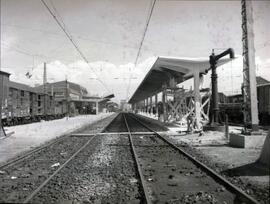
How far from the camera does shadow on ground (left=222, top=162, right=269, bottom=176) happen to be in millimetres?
7641

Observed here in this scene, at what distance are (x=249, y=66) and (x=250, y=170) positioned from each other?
19.4 ft

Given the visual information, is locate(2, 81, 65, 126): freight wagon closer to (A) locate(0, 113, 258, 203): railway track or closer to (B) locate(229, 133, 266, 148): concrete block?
(A) locate(0, 113, 258, 203): railway track

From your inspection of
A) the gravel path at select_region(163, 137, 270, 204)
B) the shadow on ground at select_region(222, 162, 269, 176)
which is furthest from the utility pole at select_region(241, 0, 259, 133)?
the gravel path at select_region(163, 137, 270, 204)

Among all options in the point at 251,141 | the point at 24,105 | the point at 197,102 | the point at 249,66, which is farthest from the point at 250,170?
the point at 24,105

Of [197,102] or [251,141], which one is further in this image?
[197,102]

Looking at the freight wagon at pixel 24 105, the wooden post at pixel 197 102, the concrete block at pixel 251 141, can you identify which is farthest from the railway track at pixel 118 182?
the freight wagon at pixel 24 105

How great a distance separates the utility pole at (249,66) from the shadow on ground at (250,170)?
170 inches

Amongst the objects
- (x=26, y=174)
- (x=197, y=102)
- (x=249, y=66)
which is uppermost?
(x=249, y=66)

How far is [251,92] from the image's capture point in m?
12.7

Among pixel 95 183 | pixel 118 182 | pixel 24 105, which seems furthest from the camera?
pixel 24 105

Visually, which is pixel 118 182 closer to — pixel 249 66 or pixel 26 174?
pixel 26 174

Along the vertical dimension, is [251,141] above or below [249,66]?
below

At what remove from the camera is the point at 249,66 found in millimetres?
12641

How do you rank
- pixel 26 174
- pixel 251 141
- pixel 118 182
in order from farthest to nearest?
1. pixel 251 141
2. pixel 26 174
3. pixel 118 182
